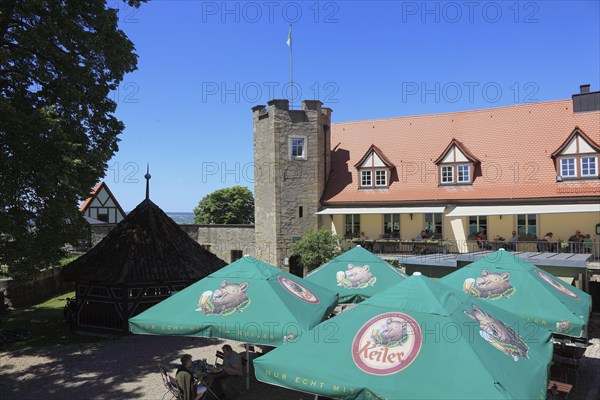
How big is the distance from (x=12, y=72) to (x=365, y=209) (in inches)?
713

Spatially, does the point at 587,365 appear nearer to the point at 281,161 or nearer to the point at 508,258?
the point at 508,258

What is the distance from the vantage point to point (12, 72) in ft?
43.8

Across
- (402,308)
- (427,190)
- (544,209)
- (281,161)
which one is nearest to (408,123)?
(427,190)

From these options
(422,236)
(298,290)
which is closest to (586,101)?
(422,236)

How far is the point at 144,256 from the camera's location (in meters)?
15.3

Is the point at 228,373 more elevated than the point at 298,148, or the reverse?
the point at 298,148

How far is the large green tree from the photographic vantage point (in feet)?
40.4

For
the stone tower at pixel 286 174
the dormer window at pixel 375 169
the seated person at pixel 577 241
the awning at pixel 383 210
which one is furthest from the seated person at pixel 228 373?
the dormer window at pixel 375 169

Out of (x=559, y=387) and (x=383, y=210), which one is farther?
(x=383, y=210)

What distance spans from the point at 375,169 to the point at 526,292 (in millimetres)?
18344

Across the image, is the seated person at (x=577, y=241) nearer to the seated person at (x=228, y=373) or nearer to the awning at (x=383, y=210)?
the awning at (x=383, y=210)

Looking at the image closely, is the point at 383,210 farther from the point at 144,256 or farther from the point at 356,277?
the point at 144,256

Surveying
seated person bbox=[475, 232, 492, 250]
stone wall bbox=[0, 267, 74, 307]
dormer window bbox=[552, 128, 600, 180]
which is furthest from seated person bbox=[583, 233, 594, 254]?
stone wall bbox=[0, 267, 74, 307]

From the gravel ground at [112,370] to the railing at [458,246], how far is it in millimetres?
6789
